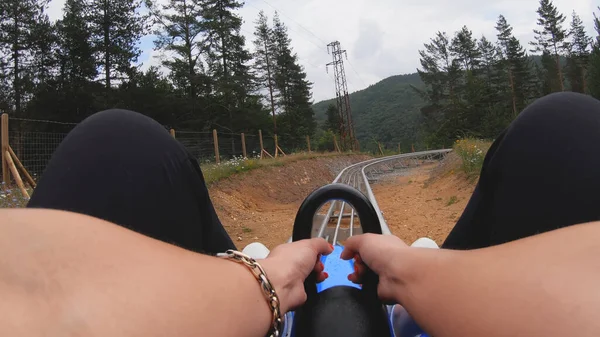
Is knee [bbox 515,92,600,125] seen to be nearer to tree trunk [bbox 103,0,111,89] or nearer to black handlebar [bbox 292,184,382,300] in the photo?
black handlebar [bbox 292,184,382,300]

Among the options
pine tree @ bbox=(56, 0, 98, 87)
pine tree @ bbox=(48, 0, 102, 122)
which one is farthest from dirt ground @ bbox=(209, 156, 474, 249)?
pine tree @ bbox=(56, 0, 98, 87)

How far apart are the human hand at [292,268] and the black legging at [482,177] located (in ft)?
1.06

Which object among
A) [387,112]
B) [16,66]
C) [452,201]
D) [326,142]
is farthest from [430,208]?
[387,112]

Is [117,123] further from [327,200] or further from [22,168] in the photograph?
[22,168]

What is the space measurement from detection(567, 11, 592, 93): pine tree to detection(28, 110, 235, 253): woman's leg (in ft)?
180

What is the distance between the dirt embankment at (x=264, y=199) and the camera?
6.04 m

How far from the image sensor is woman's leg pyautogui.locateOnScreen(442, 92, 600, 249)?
2.71ft

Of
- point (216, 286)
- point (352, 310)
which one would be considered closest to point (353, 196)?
point (352, 310)

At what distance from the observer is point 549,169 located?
0.86 meters

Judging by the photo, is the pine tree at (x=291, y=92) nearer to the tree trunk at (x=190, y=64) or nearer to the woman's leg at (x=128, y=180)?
the tree trunk at (x=190, y=64)

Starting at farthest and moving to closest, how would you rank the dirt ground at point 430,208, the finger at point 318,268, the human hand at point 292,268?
the dirt ground at point 430,208 → the finger at point 318,268 → the human hand at point 292,268

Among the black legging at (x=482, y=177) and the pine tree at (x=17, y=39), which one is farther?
the pine tree at (x=17, y=39)

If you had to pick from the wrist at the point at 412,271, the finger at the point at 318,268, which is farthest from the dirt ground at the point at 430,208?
the wrist at the point at 412,271

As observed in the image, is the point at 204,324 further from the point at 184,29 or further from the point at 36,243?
the point at 184,29
